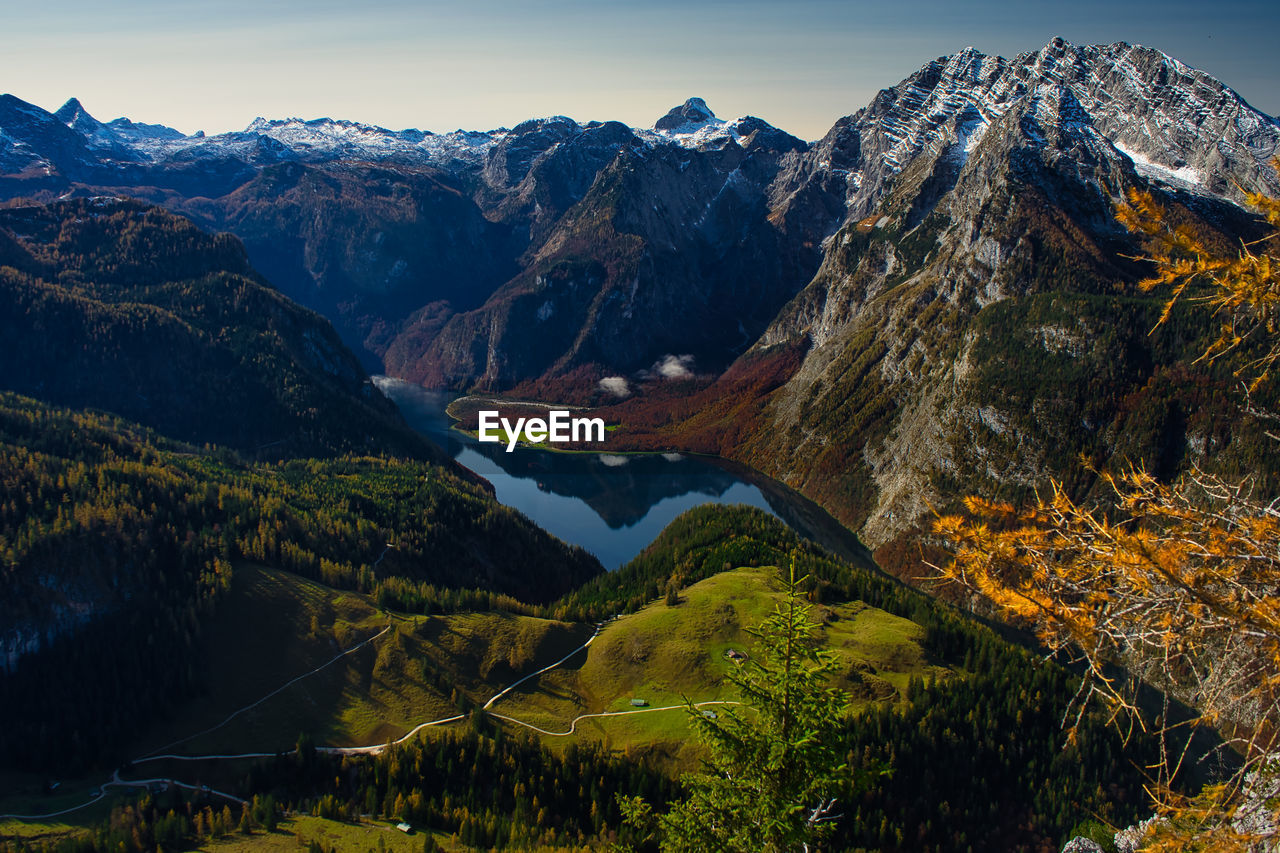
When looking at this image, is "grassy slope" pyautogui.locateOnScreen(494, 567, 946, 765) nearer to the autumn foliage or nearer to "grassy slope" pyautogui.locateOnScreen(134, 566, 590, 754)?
"grassy slope" pyautogui.locateOnScreen(134, 566, 590, 754)

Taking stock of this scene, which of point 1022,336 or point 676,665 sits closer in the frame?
point 676,665

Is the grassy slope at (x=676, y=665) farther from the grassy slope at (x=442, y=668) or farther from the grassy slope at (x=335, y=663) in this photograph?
the grassy slope at (x=335, y=663)

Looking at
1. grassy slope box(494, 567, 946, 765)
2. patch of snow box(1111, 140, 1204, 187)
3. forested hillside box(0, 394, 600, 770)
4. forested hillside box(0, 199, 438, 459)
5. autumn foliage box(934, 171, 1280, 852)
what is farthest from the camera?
patch of snow box(1111, 140, 1204, 187)

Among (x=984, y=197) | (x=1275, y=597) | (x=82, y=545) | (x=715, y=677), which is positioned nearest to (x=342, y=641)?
(x=82, y=545)

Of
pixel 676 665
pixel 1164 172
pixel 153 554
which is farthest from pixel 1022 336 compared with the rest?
pixel 153 554

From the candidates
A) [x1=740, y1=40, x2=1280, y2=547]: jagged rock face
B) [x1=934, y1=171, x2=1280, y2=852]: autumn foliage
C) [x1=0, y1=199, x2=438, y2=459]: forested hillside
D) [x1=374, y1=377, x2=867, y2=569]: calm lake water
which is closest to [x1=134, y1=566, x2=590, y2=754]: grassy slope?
[x1=374, y1=377, x2=867, y2=569]: calm lake water

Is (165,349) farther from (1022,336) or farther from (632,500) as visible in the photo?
(1022,336)

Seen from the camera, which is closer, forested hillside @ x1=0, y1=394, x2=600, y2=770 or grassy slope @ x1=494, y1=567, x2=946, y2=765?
grassy slope @ x1=494, y1=567, x2=946, y2=765

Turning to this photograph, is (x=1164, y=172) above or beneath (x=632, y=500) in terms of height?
above

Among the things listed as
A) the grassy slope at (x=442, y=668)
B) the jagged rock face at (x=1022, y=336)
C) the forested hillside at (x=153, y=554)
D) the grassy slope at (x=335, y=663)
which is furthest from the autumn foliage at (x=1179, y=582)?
the jagged rock face at (x=1022, y=336)
